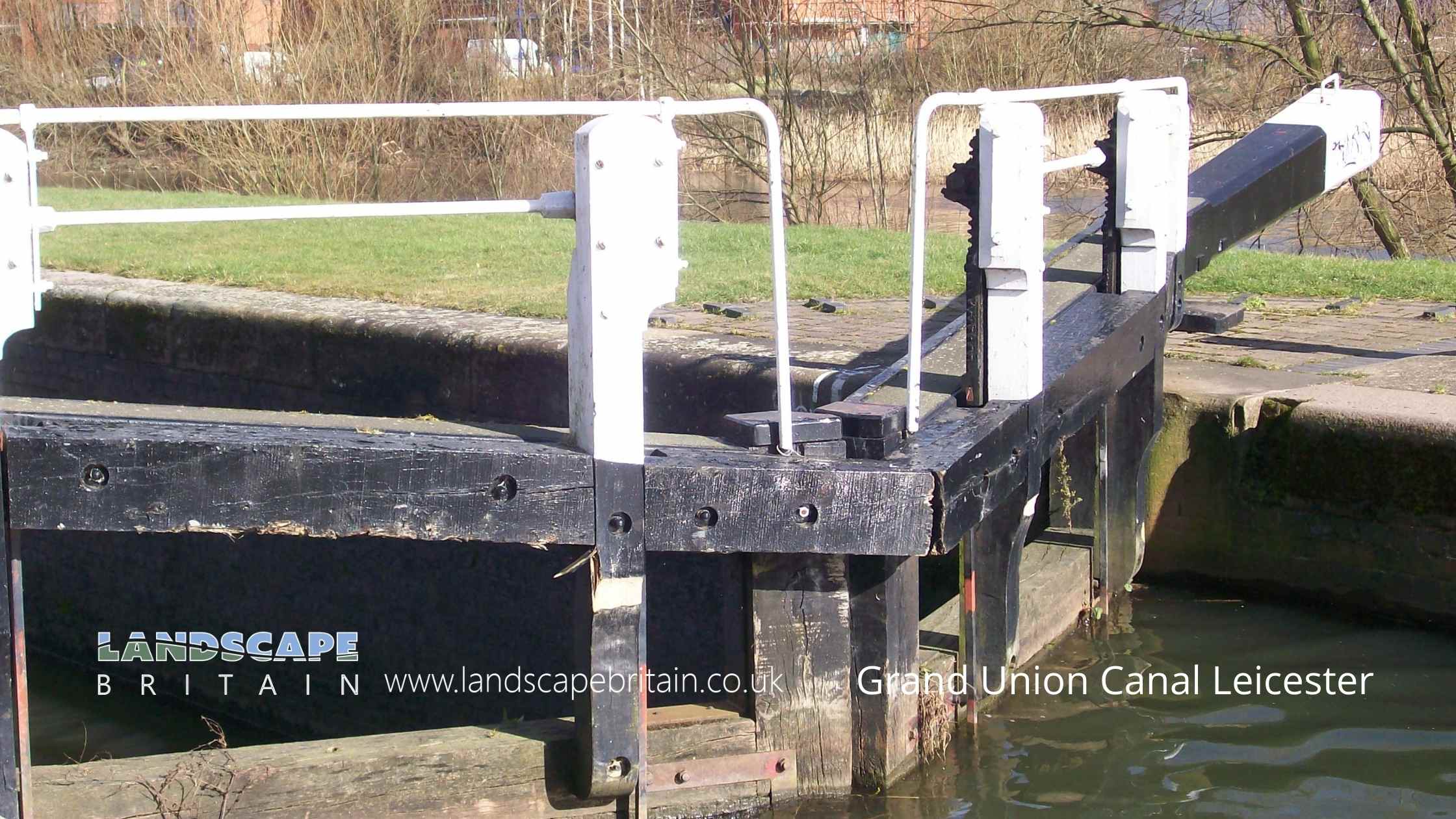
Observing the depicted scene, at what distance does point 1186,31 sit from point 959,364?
849 cm

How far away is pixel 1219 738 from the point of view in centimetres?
440

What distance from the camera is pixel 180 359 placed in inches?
271

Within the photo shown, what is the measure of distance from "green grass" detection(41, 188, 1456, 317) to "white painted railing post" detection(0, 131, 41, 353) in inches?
149

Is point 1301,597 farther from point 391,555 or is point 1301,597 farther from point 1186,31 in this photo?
point 1186,31

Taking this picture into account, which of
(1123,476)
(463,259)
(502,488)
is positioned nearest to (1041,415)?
(1123,476)

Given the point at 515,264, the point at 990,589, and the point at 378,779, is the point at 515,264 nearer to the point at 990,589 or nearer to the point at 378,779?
the point at 990,589

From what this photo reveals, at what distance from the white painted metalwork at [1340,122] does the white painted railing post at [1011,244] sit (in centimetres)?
251

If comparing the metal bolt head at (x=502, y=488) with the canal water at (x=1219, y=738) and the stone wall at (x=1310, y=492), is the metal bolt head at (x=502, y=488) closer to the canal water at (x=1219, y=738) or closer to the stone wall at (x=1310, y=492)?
the canal water at (x=1219, y=738)

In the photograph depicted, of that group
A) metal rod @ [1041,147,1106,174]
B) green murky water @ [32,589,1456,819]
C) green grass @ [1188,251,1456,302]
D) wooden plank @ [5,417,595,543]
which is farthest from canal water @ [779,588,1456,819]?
green grass @ [1188,251,1456,302]

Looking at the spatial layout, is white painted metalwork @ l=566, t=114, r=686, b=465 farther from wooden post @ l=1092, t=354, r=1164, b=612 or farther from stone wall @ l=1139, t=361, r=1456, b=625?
stone wall @ l=1139, t=361, r=1456, b=625

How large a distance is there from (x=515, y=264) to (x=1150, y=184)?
4.40 meters

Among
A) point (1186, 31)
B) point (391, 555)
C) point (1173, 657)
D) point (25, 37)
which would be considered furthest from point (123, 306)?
point (25, 37)

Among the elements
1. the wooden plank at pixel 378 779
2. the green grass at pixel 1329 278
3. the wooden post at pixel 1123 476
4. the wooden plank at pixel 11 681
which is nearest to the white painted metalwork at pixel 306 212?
the wooden plank at pixel 11 681

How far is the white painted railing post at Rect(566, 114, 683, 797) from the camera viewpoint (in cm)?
315
